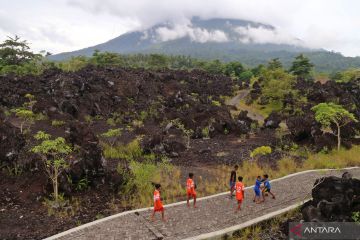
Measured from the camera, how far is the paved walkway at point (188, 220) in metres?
11.6

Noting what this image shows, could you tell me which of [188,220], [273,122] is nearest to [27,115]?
[188,220]

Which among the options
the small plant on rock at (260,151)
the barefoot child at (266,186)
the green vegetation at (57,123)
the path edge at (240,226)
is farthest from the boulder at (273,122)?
the path edge at (240,226)

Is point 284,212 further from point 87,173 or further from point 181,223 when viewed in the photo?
point 87,173

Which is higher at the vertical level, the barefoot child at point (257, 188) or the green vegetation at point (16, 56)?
the green vegetation at point (16, 56)

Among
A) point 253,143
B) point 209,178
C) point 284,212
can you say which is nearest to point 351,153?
point 253,143

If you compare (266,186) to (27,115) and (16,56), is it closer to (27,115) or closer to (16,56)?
(27,115)

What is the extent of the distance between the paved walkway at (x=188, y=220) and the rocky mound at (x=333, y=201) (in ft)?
5.23

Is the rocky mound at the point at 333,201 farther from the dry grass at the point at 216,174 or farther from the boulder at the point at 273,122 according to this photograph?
the boulder at the point at 273,122

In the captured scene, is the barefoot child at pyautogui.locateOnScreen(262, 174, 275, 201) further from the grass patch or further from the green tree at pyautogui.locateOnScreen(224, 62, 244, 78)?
the green tree at pyautogui.locateOnScreen(224, 62, 244, 78)

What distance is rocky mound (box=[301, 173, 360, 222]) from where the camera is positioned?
38.8ft

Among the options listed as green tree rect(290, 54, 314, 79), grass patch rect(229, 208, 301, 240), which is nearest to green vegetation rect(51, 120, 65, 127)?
grass patch rect(229, 208, 301, 240)

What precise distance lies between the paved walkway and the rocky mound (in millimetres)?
1595

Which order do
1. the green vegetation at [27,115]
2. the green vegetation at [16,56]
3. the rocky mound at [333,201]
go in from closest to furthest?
the rocky mound at [333,201], the green vegetation at [27,115], the green vegetation at [16,56]

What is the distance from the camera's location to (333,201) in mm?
12180
